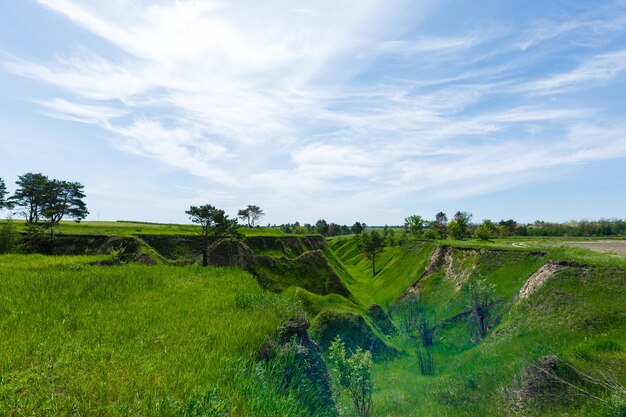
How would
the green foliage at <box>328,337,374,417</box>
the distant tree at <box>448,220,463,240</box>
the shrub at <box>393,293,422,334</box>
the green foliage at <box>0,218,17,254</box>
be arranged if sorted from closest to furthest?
1. the green foliage at <box>328,337,374,417</box>
2. the green foliage at <box>0,218,17,254</box>
3. the shrub at <box>393,293,422,334</box>
4. the distant tree at <box>448,220,463,240</box>

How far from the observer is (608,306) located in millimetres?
31125

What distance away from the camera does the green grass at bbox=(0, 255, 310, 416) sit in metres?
4.60

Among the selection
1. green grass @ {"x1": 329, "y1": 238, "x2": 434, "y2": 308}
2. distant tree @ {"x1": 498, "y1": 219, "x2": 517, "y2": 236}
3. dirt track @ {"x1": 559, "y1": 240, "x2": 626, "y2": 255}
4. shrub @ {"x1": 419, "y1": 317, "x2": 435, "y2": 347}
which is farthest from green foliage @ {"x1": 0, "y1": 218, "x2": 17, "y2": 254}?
distant tree @ {"x1": 498, "y1": 219, "x2": 517, "y2": 236}

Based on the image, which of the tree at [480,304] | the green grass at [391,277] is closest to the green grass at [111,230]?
the green grass at [391,277]

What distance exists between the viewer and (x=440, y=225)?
161000mm

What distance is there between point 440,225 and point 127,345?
6689 inches

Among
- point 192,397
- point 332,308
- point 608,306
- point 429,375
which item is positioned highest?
point 192,397

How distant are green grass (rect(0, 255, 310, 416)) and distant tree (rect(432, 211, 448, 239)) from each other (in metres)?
155

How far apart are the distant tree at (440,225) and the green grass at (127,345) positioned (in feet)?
508

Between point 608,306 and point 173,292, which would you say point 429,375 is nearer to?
point 608,306

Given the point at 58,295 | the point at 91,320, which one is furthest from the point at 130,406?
the point at 58,295

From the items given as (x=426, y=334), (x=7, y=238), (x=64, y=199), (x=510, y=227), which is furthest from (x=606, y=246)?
(x=64, y=199)

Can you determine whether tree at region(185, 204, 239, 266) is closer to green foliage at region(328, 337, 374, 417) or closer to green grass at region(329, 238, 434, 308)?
green grass at region(329, 238, 434, 308)

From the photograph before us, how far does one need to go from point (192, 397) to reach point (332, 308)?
141 ft
